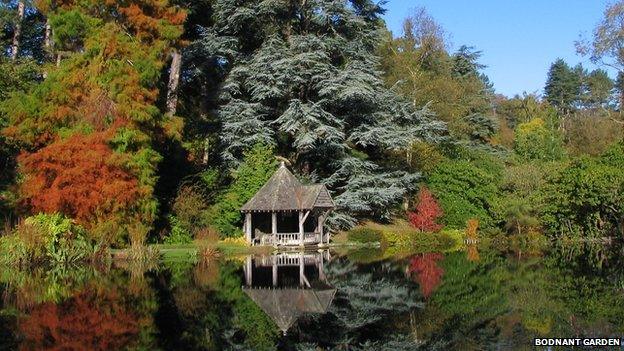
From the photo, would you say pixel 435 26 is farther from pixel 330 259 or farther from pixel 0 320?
pixel 0 320

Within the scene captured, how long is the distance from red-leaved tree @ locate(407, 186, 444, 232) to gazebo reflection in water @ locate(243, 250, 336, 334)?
42.8 ft

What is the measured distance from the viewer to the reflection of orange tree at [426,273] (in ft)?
48.3

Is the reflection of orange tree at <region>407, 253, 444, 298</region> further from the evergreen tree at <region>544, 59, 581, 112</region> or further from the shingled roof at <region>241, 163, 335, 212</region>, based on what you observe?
the evergreen tree at <region>544, 59, 581, 112</region>

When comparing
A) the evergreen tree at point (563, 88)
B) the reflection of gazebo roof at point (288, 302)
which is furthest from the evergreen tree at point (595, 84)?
the reflection of gazebo roof at point (288, 302)

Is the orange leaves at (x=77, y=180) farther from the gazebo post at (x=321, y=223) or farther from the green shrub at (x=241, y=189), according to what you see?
the gazebo post at (x=321, y=223)

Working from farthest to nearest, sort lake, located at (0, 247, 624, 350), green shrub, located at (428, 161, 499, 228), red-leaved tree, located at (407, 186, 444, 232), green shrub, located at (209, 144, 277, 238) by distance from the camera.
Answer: green shrub, located at (428, 161, 499, 228), red-leaved tree, located at (407, 186, 444, 232), green shrub, located at (209, 144, 277, 238), lake, located at (0, 247, 624, 350)

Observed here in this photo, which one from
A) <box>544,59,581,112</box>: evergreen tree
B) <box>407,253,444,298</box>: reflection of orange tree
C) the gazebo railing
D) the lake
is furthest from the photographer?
<box>544,59,581,112</box>: evergreen tree

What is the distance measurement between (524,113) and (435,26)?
78.5ft

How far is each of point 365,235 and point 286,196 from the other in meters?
5.05

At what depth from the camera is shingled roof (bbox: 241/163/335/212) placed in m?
29.5

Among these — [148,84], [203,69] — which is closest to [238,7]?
[203,69]

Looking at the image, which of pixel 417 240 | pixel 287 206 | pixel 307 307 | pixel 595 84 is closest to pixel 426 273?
pixel 307 307

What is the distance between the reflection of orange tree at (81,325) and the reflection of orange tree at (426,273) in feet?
20.0

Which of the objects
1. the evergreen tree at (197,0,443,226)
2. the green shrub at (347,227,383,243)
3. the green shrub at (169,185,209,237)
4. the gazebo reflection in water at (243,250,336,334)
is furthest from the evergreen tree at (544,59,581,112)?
the gazebo reflection in water at (243,250,336,334)
